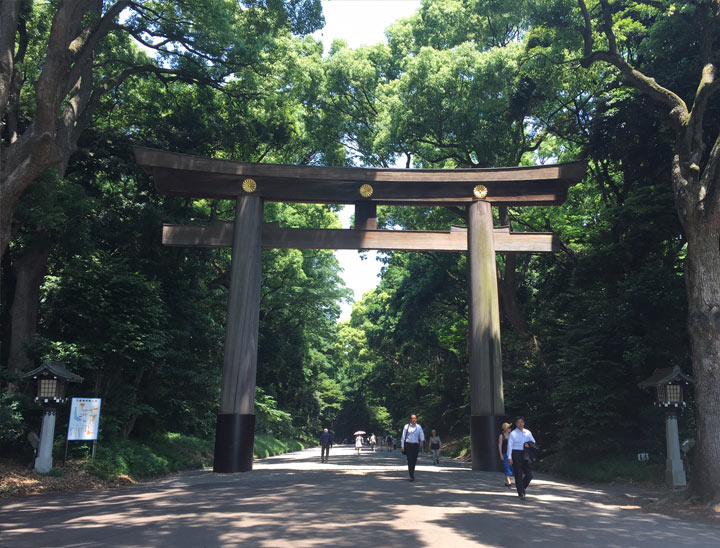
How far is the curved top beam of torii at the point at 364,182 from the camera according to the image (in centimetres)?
1506

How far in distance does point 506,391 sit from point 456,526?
14.5 metres

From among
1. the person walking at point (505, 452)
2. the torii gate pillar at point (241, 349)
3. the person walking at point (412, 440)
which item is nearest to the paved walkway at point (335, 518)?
the person walking at point (505, 452)

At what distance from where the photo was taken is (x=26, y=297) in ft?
46.5

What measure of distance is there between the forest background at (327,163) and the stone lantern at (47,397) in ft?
2.03

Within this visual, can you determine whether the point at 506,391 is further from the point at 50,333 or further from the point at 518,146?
the point at 50,333

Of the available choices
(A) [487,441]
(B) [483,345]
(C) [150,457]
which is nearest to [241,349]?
(C) [150,457]

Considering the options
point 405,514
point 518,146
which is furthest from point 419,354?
point 405,514

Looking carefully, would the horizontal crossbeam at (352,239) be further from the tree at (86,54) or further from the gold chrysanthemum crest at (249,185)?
the tree at (86,54)

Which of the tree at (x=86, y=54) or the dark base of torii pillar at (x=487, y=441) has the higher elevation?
the tree at (x=86, y=54)

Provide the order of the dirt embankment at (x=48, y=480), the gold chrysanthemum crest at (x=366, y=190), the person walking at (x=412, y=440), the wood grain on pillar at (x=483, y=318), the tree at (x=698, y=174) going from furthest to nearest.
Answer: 1. the gold chrysanthemum crest at (x=366, y=190)
2. the wood grain on pillar at (x=483, y=318)
3. the person walking at (x=412, y=440)
4. the dirt embankment at (x=48, y=480)
5. the tree at (x=698, y=174)

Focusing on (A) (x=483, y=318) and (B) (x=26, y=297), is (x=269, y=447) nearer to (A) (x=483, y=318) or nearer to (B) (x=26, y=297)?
(B) (x=26, y=297)

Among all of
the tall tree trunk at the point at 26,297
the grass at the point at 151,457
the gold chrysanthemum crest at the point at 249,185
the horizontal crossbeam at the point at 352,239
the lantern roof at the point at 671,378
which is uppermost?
the gold chrysanthemum crest at the point at 249,185

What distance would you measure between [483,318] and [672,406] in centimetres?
482

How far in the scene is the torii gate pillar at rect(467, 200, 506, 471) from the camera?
14242 mm
